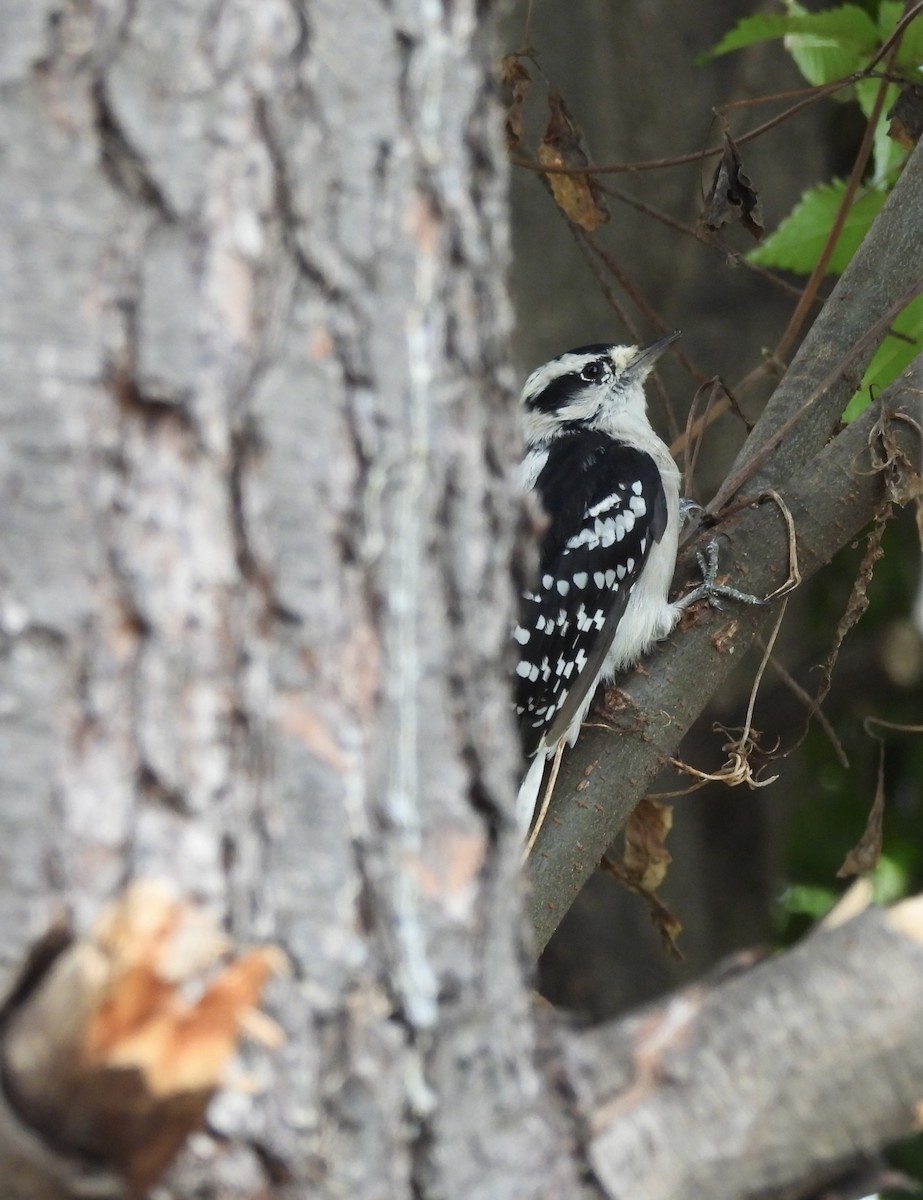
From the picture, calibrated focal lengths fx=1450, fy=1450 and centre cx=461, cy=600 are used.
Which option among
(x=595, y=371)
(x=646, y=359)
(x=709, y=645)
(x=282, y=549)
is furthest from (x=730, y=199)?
(x=282, y=549)

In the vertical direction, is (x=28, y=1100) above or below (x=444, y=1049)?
above

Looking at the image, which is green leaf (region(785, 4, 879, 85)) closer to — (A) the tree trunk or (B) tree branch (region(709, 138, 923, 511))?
(B) tree branch (region(709, 138, 923, 511))

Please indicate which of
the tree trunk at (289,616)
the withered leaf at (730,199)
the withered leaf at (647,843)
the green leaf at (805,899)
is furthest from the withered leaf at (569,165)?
the green leaf at (805,899)

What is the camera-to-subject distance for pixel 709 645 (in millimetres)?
2975

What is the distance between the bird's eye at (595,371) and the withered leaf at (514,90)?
1.34m

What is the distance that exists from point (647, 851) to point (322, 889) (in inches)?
83.5

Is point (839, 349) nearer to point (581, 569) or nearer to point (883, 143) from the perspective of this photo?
point (883, 143)

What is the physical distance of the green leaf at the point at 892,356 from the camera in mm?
3279

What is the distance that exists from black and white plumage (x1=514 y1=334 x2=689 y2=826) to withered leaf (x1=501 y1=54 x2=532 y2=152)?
99cm

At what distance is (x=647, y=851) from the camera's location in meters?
3.34

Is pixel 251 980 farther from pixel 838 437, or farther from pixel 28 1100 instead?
pixel 838 437

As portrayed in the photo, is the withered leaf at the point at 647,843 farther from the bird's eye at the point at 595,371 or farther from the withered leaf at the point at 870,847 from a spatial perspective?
the bird's eye at the point at 595,371

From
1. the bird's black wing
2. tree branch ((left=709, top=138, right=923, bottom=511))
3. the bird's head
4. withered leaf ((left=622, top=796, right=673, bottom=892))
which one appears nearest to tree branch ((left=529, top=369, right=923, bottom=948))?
tree branch ((left=709, top=138, right=923, bottom=511))

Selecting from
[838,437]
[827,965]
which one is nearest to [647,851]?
[838,437]
